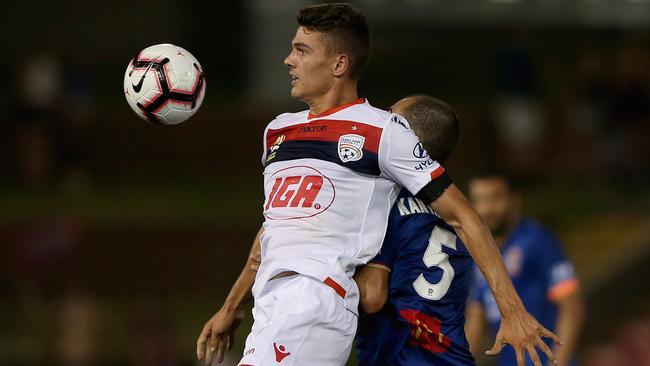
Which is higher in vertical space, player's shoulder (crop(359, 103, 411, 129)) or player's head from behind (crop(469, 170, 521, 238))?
player's shoulder (crop(359, 103, 411, 129))

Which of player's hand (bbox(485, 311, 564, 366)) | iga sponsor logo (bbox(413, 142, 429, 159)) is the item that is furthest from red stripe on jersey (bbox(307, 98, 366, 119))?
player's hand (bbox(485, 311, 564, 366))

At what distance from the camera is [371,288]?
4473 millimetres

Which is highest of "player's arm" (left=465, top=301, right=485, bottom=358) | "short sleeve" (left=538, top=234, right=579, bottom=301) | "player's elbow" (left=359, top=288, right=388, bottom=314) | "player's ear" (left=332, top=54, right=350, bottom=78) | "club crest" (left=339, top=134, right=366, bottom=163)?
"player's ear" (left=332, top=54, right=350, bottom=78)

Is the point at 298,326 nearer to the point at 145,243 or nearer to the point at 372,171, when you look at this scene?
the point at 372,171

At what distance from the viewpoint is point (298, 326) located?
4238 mm

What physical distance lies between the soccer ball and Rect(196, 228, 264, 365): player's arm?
0.60 metres

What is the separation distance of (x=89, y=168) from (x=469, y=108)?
19.3 ft

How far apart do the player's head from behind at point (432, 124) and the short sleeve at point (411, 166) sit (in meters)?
0.33

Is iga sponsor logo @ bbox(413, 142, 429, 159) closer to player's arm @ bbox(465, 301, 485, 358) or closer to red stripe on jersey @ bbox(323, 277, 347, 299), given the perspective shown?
red stripe on jersey @ bbox(323, 277, 347, 299)

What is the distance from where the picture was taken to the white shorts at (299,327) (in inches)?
167

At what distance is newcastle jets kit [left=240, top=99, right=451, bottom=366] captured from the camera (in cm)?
426

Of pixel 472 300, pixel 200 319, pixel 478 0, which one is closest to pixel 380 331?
pixel 472 300

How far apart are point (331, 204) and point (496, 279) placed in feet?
2.17

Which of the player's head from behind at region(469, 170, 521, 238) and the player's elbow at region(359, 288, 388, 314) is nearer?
the player's elbow at region(359, 288, 388, 314)
